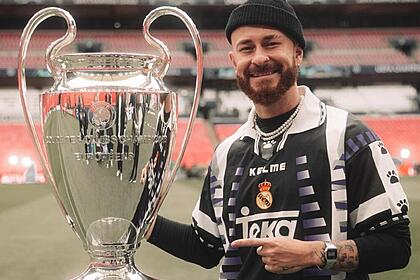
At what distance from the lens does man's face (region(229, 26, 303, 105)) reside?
1137mm

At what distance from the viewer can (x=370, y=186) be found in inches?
45.3

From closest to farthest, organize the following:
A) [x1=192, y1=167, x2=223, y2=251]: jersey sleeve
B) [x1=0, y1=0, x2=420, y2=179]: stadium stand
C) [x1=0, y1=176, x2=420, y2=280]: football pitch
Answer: [x1=192, y1=167, x2=223, y2=251]: jersey sleeve → [x1=0, y1=176, x2=420, y2=280]: football pitch → [x1=0, y1=0, x2=420, y2=179]: stadium stand

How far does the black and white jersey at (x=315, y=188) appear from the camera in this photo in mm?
1152

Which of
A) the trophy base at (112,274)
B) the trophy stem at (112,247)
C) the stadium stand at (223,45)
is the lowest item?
the stadium stand at (223,45)

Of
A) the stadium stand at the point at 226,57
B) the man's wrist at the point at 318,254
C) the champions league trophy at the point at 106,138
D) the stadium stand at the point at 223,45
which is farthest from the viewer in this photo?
the stadium stand at the point at 223,45

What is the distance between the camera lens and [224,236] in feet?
4.29

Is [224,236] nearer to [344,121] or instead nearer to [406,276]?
[344,121]

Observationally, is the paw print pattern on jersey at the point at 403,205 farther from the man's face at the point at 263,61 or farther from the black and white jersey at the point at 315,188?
the man's face at the point at 263,61

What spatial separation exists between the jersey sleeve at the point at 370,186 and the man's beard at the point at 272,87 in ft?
0.50

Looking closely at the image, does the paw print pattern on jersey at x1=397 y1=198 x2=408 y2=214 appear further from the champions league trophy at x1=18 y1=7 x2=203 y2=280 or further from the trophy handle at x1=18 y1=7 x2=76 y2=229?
the trophy handle at x1=18 y1=7 x2=76 y2=229

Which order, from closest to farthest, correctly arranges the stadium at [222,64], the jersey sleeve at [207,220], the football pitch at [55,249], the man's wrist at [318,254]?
the man's wrist at [318,254], the jersey sleeve at [207,220], the football pitch at [55,249], the stadium at [222,64]

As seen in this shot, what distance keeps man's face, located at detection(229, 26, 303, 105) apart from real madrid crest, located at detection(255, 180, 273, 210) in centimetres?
17

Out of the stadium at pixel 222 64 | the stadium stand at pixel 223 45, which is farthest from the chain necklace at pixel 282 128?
the stadium stand at pixel 223 45

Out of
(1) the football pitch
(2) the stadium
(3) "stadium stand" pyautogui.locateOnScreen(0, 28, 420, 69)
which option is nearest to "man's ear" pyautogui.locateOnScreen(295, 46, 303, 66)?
(1) the football pitch
